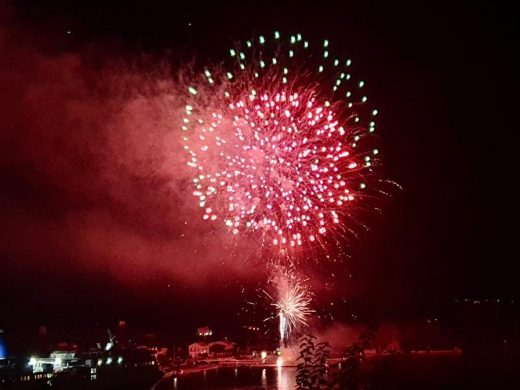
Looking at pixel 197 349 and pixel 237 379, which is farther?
pixel 197 349

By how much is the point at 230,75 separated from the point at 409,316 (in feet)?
233

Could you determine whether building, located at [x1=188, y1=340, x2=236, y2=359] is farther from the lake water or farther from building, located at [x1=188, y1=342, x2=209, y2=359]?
the lake water

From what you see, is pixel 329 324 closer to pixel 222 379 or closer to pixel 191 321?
pixel 191 321

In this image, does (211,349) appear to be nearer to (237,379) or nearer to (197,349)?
(197,349)

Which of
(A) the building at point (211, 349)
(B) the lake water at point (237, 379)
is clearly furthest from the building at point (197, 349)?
(B) the lake water at point (237, 379)

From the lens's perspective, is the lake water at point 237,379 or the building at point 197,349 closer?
the lake water at point 237,379

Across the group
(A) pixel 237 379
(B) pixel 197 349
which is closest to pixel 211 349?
(B) pixel 197 349

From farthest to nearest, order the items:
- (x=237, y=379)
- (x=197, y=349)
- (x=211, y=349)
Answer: (x=211, y=349), (x=197, y=349), (x=237, y=379)

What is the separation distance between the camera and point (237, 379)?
40.7 metres

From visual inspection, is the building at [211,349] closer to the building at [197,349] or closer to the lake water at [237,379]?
the building at [197,349]

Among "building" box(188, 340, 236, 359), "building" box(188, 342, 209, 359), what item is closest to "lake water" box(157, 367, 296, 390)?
"building" box(188, 340, 236, 359)

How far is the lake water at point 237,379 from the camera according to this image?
1390 inches

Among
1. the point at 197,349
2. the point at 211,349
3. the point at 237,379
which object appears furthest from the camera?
the point at 211,349

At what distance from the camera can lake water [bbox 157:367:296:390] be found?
35312 mm
